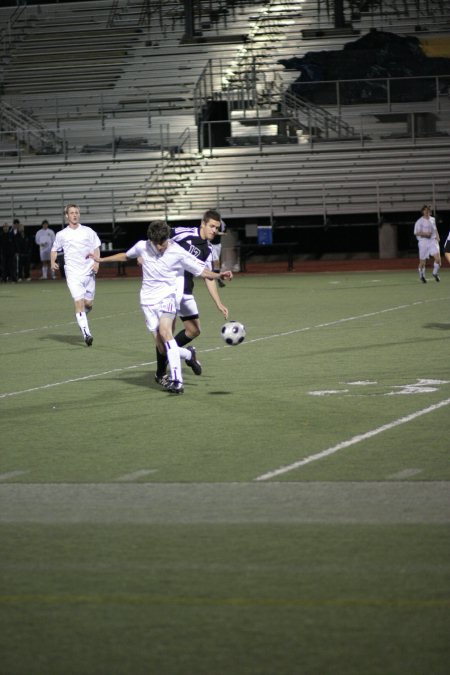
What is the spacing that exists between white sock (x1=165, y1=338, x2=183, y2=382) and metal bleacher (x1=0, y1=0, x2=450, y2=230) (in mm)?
28911

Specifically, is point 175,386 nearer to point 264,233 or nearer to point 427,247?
point 427,247

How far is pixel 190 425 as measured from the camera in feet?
39.0

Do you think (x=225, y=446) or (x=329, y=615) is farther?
(x=225, y=446)

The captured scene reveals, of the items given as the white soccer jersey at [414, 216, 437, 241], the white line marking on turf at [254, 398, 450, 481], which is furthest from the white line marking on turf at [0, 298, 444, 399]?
the white soccer jersey at [414, 216, 437, 241]

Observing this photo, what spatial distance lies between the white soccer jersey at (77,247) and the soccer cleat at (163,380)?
19.1 feet

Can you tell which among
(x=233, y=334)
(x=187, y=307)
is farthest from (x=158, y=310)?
(x=187, y=307)

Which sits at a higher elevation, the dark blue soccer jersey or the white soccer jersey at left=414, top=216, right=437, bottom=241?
the dark blue soccer jersey

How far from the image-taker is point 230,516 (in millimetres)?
8133

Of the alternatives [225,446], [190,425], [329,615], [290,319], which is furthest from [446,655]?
[290,319]

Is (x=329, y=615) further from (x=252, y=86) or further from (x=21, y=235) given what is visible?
(x=252, y=86)

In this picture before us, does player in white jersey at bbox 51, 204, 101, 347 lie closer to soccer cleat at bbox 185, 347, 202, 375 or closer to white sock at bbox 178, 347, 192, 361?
soccer cleat at bbox 185, 347, 202, 375

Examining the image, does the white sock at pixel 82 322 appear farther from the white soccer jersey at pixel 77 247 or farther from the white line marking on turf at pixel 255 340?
the white line marking on turf at pixel 255 340

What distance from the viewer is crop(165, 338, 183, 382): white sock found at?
45.1 feet

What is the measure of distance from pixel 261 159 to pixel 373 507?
3802 centimetres
